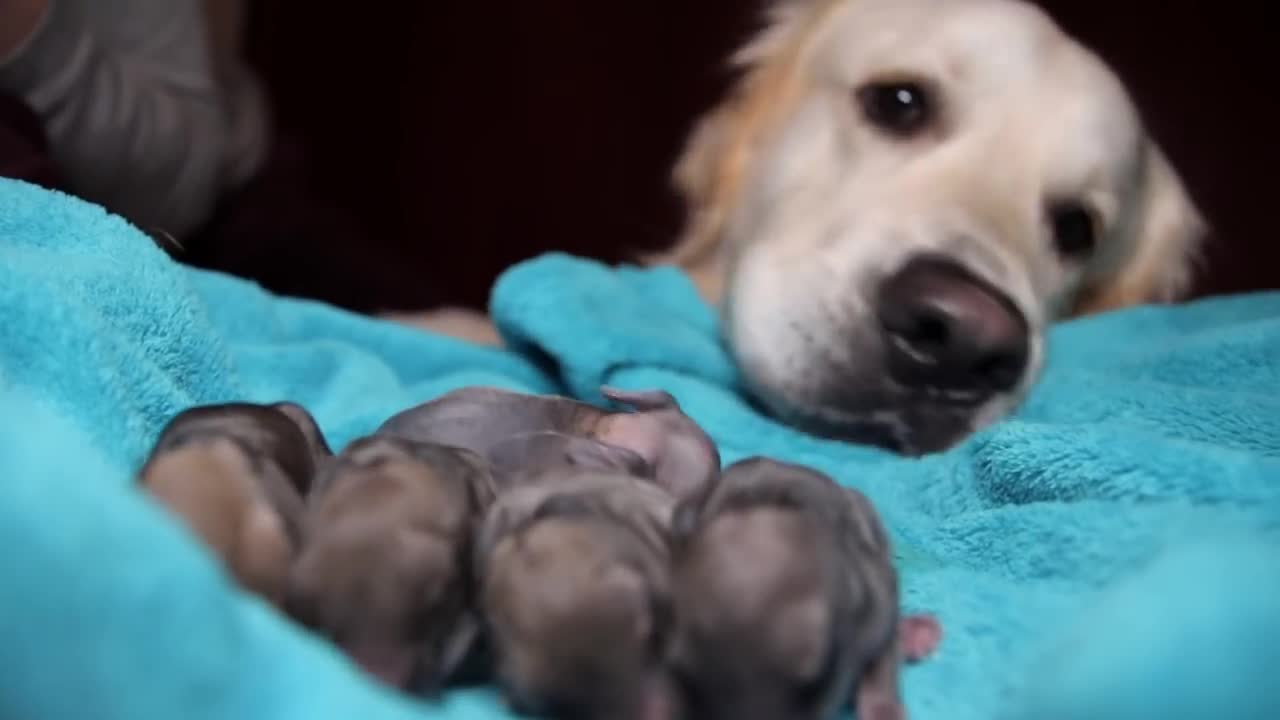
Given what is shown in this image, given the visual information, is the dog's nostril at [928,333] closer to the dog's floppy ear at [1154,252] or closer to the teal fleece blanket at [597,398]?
the teal fleece blanket at [597,398]

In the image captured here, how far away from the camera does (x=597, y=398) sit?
104 centimetres

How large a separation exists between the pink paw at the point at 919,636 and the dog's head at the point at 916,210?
0.43 meters

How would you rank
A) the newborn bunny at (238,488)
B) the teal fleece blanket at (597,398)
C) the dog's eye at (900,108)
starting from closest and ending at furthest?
the teal fleece blanket at (597,398)
the newborn bunny at (238,488)
the dog's eye at (900,108)

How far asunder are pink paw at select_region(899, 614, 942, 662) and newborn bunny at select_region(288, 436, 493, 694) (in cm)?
24

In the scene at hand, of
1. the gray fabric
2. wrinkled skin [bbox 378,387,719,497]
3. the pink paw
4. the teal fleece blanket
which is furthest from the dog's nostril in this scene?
the gray fabric

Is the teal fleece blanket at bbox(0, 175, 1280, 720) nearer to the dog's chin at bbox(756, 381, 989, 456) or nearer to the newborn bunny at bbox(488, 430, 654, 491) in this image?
the dog's chin at bbox(756, 381, 989, 456)

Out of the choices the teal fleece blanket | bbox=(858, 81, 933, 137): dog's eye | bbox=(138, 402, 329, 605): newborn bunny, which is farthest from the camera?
bbox=(858, 81, 933, 137): dog's eye

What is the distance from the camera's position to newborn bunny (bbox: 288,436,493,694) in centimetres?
47

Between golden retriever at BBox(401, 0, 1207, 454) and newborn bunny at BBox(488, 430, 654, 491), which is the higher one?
newborn bunny at BBox(488, 430, 654, 491)

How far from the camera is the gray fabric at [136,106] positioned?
4.33ft

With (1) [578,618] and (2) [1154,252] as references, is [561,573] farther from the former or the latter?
(2) [1154,252]

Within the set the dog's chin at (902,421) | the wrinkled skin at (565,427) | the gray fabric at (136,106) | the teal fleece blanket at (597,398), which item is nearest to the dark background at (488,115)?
the gray fabric at (136,106)

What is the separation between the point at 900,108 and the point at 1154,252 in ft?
1.84

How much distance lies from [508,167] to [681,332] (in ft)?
4.86
